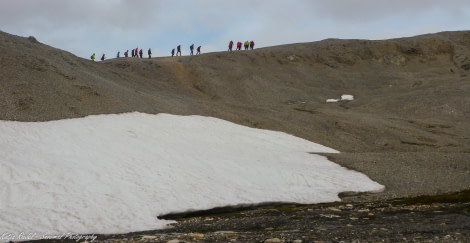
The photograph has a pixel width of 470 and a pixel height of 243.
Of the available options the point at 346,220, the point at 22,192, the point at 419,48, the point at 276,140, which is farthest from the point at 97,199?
the point at 419,48

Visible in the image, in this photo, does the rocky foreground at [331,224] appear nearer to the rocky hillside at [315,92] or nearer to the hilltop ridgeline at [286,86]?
the rocky hillside at [315,92]

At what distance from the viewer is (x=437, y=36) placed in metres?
89.8

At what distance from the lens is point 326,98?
64625 mm

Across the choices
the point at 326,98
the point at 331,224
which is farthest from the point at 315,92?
the point at 331,224

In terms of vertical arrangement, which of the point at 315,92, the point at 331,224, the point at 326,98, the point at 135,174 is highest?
the point at 315,92

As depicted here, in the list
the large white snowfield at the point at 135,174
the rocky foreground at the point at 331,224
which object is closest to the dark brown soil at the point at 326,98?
the rocky foreground at the point at 331,224

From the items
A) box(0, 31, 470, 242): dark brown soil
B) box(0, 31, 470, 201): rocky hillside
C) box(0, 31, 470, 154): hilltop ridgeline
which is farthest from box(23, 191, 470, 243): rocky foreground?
box(0, 31, 470, 154): hilltop ridgeline

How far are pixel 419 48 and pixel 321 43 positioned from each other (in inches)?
687

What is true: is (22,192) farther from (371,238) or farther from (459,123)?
(459,123)

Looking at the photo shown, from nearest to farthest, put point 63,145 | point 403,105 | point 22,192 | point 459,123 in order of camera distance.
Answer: point 22,192 → point 63,145 → point 459,123 → point 403,105

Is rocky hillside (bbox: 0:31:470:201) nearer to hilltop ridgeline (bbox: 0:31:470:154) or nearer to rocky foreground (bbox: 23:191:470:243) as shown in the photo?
hilltop ridgeline (bbox: 0:31:470:154)

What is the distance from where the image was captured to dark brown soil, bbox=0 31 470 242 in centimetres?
2508

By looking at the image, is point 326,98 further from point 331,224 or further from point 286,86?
point 331,224

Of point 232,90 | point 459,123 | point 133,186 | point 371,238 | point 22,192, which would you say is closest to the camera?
point 371,238
